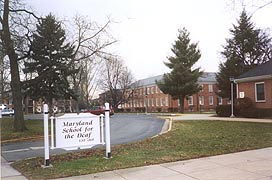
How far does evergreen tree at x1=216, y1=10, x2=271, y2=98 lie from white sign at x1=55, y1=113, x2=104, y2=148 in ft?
140

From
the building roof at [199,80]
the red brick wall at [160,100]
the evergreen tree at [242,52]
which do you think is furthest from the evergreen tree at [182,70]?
the building roof at [199,80]

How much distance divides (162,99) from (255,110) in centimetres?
5373

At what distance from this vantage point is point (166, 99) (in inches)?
3130

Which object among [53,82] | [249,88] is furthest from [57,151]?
[53,82]

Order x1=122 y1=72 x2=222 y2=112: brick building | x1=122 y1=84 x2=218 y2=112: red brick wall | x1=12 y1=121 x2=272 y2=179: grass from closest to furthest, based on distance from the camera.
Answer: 1. x1=12 y1=121 x2=272 y2=179: grass
2. x1=122 y1=84 x2=218 y2=112: red brick wall
3. x1=122 y1=72 x2=222 y2=112: brick building

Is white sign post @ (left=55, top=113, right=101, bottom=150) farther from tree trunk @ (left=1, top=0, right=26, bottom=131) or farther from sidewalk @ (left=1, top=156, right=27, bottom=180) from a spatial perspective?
tree trunk @ (left=1, top=0, right=26, bottom=131)

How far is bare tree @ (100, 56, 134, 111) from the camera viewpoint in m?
79.5

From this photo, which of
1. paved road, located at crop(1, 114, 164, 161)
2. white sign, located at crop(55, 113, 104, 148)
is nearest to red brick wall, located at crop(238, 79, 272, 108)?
paved road, located at crop(1, 114, 164, 161)

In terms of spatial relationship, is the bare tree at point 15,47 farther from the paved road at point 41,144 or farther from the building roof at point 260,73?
the building roof at point 260,73

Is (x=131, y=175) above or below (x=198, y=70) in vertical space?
below

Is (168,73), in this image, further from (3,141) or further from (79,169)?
(79,169)

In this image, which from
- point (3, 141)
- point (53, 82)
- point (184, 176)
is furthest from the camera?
point (53, 82)

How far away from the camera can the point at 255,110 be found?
1105 inches

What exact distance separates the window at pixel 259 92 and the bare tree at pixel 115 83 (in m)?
51.0
